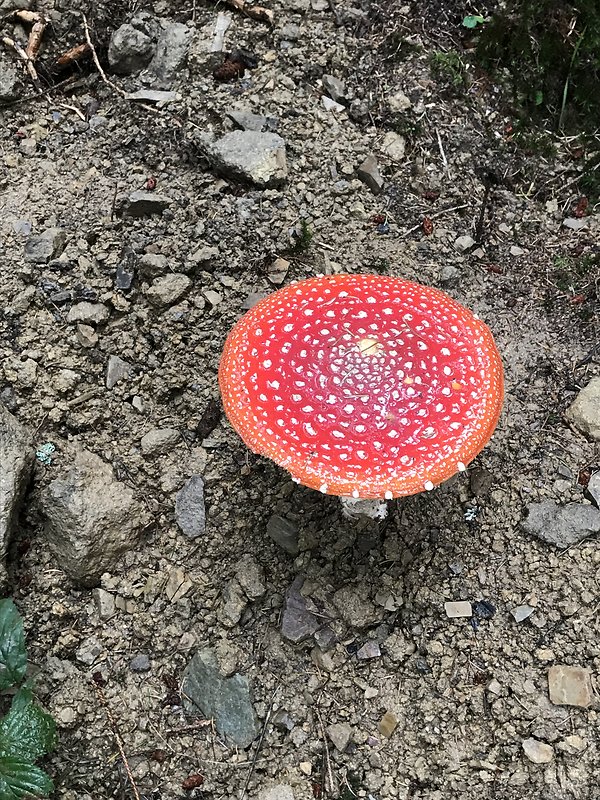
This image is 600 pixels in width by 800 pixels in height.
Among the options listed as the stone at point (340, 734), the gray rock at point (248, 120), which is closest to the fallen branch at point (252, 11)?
the gray rock at point (248, 120)

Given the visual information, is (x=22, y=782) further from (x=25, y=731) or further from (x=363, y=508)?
(x=363, y=508)

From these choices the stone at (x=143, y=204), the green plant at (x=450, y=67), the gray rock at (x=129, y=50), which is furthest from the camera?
the green plant at (x=450, y=67)

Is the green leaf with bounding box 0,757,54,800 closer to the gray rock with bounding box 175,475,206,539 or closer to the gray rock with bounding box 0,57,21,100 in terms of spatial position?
the gray rock with bounding box 175,475,206,539

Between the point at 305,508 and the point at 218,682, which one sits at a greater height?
the point at 305,508

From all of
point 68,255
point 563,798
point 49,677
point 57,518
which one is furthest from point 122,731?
point 68,255

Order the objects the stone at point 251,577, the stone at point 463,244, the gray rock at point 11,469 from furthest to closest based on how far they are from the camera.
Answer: the stone at point 463,244, the stone at point 251,577, the gray rock at point 11,469

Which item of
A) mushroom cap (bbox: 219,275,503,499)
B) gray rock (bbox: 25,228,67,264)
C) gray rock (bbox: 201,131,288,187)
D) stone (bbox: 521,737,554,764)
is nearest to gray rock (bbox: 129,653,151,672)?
mushroom cap (bbox: 219,275,503,499)

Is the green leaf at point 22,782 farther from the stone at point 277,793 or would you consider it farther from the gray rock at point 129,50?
the gray rock at point 129,50

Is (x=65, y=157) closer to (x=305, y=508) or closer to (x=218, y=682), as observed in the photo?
(x=305, y=508)
